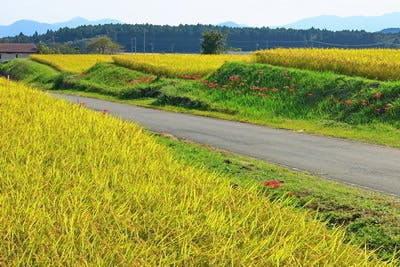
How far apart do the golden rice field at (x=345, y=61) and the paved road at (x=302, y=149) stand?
9038 millimetres

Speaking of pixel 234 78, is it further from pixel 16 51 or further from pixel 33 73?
pixel 16 51

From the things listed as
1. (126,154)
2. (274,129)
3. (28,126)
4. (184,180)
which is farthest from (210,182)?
(274,129)

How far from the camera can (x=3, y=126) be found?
878 cm

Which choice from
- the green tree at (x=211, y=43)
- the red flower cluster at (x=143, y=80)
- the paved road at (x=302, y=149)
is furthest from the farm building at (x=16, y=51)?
the paved road at (x=302, y=149)

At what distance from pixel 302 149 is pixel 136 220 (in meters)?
12.3

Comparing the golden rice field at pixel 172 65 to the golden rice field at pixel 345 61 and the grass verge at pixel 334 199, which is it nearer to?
the golden rice field at pixel 345 61

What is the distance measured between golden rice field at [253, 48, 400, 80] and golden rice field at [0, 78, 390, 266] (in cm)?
2236

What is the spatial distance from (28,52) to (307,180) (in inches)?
6307

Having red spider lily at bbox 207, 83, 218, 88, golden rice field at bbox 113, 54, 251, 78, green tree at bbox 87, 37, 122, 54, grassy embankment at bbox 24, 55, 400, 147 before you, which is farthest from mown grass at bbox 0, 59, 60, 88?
green tree at bbox 87, 37, 122, 54

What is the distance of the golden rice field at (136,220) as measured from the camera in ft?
12.7

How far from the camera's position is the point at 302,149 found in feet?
53.5

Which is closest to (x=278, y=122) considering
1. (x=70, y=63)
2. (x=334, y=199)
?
(x=334, y=199)

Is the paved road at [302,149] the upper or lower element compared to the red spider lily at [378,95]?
lower

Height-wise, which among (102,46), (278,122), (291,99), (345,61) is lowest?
(278,122)
